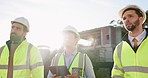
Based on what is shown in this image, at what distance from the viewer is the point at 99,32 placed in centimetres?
3528

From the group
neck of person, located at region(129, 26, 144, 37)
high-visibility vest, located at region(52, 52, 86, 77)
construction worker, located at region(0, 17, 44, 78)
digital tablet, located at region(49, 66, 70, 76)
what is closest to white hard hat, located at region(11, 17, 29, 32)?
construction worker, located at region(0, 17, 44, 78)

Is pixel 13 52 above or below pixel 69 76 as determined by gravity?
above

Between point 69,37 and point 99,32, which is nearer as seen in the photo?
point 69,37

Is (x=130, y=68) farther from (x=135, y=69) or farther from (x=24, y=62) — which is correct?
(x=24, y=62)

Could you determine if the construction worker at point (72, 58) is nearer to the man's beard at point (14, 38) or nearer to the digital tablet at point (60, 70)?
the digital tablet at point (60, 70)

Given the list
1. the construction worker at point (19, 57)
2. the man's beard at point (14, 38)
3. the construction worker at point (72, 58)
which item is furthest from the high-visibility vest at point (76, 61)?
the man's beard at point (14, 38)

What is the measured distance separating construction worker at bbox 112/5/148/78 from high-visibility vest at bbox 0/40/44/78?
137 centimetres

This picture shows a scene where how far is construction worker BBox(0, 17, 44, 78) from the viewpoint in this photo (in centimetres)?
432

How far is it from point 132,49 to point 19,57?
1.95 meters

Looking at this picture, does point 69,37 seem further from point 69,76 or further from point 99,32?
point 99,32

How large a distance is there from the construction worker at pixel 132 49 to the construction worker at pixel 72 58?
68cm

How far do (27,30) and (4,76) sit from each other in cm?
95

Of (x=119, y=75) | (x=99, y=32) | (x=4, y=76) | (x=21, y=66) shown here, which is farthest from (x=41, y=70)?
(x=99, y=32)

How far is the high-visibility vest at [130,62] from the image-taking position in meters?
3.75
